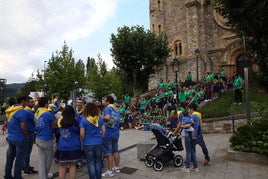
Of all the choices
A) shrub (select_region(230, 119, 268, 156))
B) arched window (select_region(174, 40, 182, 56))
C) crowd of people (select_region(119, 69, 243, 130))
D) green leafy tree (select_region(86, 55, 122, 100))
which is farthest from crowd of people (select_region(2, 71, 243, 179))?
green leafy tree (select_region(86, 55, 122, 100))

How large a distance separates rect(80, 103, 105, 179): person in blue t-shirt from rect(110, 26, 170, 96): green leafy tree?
73.6 feet

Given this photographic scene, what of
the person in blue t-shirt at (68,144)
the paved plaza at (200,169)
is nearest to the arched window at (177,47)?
the paved plaza at (200,169)

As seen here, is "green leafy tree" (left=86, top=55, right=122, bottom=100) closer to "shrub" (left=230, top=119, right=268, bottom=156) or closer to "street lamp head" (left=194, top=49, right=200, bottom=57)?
"street lamp head" (left=194, top=49, right=200, bottom=57)

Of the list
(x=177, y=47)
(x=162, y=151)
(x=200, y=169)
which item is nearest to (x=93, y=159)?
(x=162, y=151)

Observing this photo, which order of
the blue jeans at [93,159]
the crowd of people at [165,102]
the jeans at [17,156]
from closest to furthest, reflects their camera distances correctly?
the blue jeans at [93,159] → the jeans at [17,156] → the crowd of people at [165,102]

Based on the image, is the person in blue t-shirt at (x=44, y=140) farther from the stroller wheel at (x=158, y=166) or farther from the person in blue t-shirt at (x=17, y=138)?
the stroller wheel at (x=158, y=166)

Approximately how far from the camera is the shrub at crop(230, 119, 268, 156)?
23.2ft

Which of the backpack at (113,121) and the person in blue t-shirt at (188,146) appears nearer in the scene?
the backpack at (113,121)

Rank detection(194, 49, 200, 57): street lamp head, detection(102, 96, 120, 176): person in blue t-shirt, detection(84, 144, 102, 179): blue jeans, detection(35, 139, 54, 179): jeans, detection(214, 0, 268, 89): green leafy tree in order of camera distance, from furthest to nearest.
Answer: detection(194, 49, 200, 57): street lamp head, detection(214, 0, 268, 89): green leafy tree, detection(102, 96, 120, 176): person in blue t-shirt, detection(35, 139, 54, 179): jeans, detection(84, 144, 102, 179): blue jeans

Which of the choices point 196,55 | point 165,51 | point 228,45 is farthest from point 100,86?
point 228,45

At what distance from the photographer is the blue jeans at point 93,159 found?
526 cm

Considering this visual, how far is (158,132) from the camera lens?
6973 mm

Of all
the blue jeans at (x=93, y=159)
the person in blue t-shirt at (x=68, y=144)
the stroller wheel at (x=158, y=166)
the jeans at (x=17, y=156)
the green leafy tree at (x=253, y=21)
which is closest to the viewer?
the person in blue t-shirt at (x=68, y=144)

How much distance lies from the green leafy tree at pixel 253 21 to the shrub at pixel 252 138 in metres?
5.91
